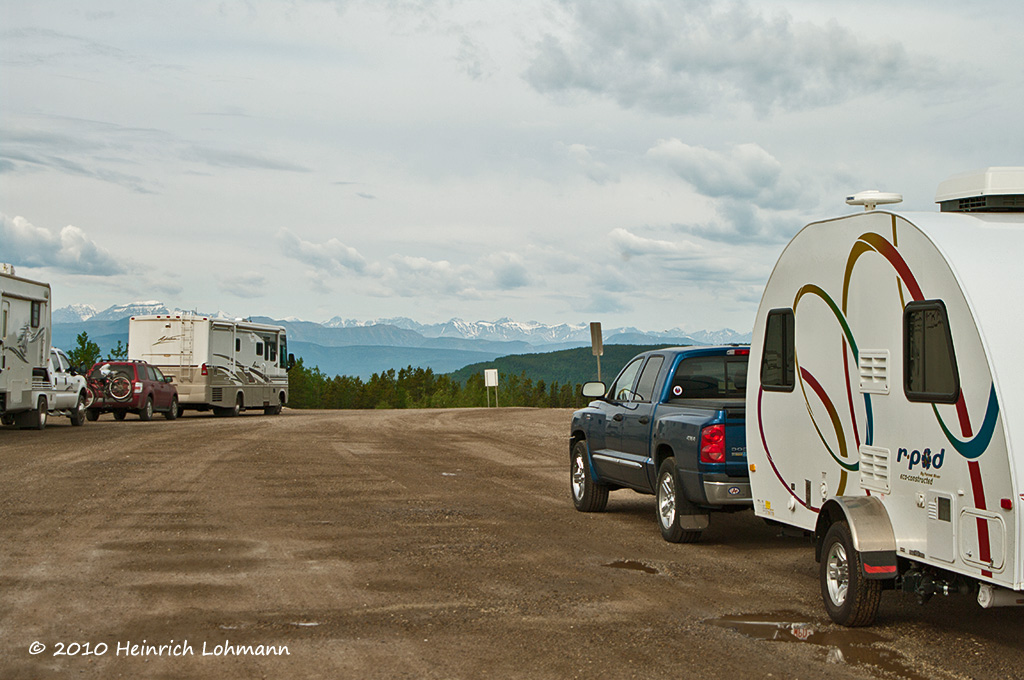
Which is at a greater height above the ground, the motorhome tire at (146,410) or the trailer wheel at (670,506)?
the motorhome tire at (146,410)

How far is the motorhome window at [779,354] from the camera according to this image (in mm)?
8312

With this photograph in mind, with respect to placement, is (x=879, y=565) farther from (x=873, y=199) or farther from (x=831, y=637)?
(x=873, y=199)

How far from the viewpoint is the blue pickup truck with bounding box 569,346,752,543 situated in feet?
31.6

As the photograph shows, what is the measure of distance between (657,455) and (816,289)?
332 cm

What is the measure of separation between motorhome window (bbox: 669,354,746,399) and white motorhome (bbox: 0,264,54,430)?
16.6 meters

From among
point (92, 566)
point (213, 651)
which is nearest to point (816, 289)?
point (213, 651)

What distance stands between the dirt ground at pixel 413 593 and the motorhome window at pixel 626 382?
1469mm

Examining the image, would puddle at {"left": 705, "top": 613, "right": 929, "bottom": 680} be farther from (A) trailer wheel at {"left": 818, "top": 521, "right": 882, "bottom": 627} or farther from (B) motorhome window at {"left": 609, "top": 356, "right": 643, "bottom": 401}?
(B) motorhome window at {"left": 609, "top": 356, "right": 643, "bottom": 401}

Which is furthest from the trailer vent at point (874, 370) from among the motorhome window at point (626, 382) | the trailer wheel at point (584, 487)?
the trailer wheel at point (584, 487)

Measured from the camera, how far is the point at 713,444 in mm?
9609

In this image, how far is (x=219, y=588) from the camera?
26.3 ft

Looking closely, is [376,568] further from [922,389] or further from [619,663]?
[922,389]

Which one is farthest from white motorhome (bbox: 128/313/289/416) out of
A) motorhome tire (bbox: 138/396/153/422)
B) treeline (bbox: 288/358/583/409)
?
treeline (bbox: 288/358/583/409)

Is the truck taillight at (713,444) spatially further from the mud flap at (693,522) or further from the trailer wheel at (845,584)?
the trailer wheel at (845,584)
